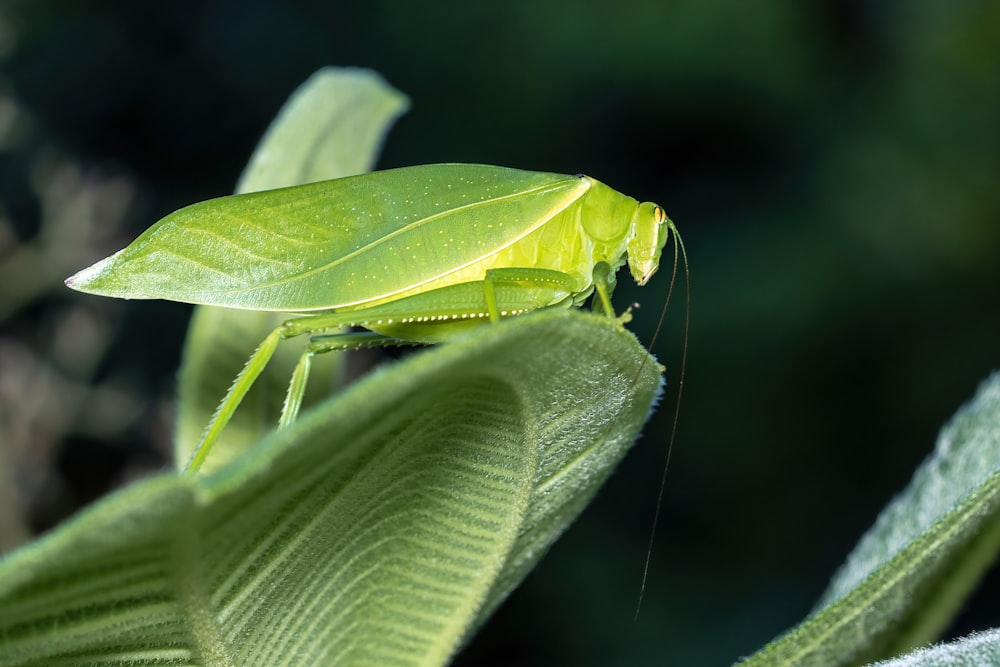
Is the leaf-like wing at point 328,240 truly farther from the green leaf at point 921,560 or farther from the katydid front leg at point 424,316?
the green leaf at point 921,560

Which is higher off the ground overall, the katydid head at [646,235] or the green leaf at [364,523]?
the katydid head at [646,235]

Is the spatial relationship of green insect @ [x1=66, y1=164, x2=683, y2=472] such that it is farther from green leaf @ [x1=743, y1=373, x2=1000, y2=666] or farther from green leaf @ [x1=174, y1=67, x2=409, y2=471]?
green leaf @ [x1=743, y1=373, x2=1000, y2=666]

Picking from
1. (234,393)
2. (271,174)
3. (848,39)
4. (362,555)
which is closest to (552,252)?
(271,174)

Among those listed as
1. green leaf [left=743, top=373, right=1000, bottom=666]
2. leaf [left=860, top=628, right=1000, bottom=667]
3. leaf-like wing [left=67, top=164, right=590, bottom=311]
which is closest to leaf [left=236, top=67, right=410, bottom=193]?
leaf-like wing [left=67, top=164, right=590, bottom=311]

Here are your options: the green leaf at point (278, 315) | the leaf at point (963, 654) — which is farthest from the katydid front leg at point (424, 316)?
the leaf at point (963, 654)

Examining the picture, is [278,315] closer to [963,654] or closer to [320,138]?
[320,138]

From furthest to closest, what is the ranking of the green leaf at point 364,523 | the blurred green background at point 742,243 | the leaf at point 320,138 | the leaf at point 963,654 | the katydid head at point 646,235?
1. the blurred green background at point 742,243
2. the katydid head at point 646,235
3. the leaf at point 320,138
4. the leaf at point 963,654
5. the green leaf at point 364,523

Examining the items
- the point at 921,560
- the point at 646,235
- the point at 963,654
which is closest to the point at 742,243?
the point at 646,235
